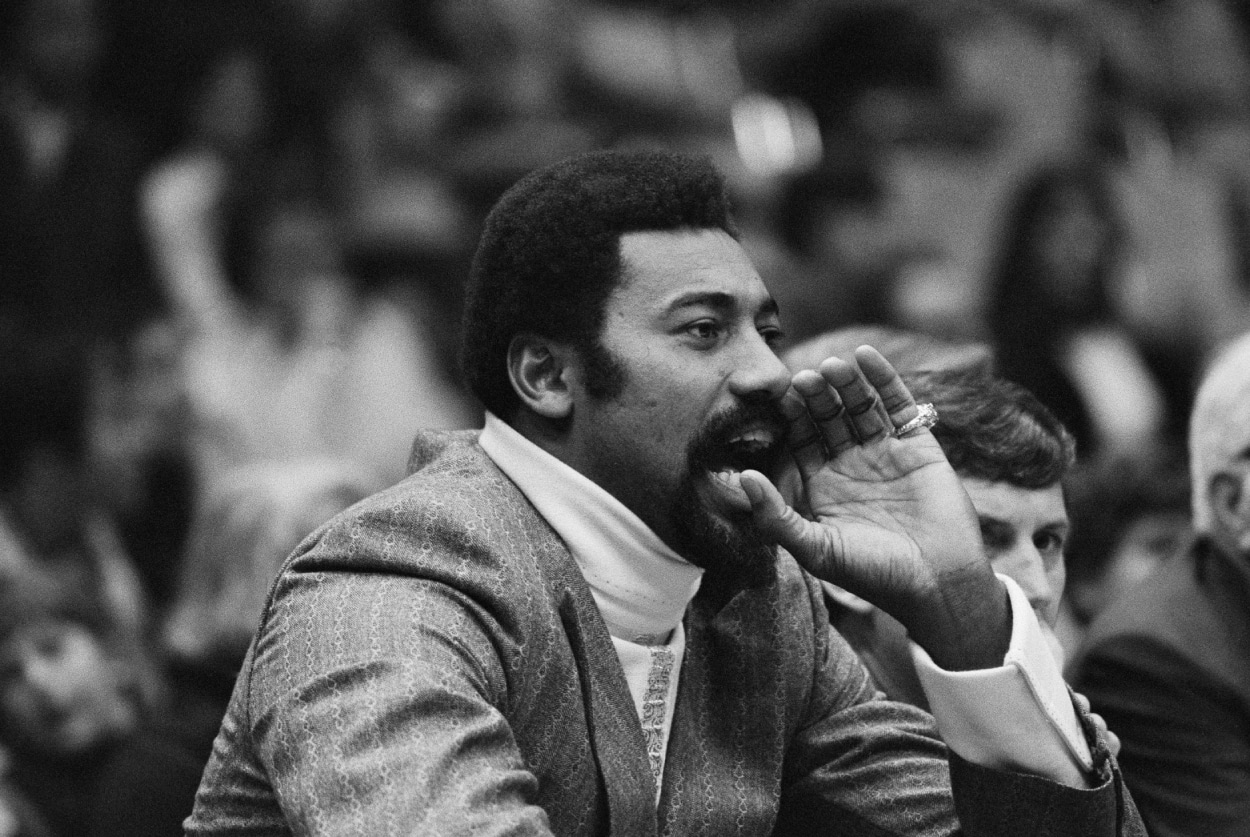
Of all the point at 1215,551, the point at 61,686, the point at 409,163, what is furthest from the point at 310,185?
the point at 1215,551

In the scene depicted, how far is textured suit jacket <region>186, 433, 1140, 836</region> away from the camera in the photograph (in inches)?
71.0

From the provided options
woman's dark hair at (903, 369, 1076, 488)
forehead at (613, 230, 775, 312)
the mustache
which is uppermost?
forehead at (613, 230, 775, 312)

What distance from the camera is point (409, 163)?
257 inches

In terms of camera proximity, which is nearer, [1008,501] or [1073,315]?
[1008,501]

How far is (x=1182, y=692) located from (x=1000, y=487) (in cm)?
80

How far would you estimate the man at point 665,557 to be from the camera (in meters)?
2.04

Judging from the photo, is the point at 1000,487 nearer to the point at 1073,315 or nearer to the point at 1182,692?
the point at 1182,692

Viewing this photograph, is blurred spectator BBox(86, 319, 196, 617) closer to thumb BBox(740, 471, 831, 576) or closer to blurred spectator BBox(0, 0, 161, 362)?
blurred spectator BBox(0, 0, 161, 362)

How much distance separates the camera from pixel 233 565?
11.3 ft

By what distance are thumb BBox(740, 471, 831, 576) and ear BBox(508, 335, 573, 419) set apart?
29 centimetres

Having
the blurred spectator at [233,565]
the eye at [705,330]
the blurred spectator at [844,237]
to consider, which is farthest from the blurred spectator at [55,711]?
the blurred spectator at [844,237]

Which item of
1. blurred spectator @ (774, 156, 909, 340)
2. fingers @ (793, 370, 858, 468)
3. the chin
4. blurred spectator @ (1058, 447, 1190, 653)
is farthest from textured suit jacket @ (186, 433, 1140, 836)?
blurred spectator @ (774, 156, 909, 340)

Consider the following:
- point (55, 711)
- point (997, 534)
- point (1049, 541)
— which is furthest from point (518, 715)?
point (55, 711)

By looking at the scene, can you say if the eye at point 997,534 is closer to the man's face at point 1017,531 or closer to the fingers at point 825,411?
the man's face at point 1017,531
